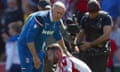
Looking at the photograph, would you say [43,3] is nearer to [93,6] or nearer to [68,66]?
[93,6]

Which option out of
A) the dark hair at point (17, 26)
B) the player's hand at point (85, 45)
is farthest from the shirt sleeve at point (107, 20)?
the dark hair at point (17, 26)

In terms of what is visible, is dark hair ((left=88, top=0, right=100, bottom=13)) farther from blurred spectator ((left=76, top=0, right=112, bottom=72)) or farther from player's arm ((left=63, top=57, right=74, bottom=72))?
player's arm ((left=63, top=57, right=74, bottom=72))

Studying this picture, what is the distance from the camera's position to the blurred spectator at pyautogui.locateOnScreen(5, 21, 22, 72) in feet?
43.6

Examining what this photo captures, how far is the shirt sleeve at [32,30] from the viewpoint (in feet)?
36.3

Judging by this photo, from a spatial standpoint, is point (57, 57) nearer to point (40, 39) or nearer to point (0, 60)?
point (40, 39)

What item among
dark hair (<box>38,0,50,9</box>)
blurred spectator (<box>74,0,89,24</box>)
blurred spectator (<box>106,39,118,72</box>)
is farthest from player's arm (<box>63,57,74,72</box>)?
blurred spectator (<box>106,39,118,72</box>)

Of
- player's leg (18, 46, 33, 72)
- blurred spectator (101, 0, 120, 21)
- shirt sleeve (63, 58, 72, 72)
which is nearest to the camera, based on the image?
shirt sleeve (63, 58, 72, 72)

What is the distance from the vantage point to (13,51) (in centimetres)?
1332

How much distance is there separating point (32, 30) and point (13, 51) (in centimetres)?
232

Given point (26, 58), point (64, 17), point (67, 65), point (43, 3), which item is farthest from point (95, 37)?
point (67, 65)

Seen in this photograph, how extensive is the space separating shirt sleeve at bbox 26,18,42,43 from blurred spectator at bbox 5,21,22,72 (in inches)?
88.0

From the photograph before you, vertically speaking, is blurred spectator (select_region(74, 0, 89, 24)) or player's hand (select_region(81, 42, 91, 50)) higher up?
blurred spectator (select_region(74, 0, 89, 24))

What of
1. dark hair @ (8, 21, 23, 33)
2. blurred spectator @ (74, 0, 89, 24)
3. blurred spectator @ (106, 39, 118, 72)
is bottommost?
blurred spectator @ (106, 39, 118, 72)

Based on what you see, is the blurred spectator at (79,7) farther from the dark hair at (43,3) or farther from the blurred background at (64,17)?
the dark hair at (43,3)
